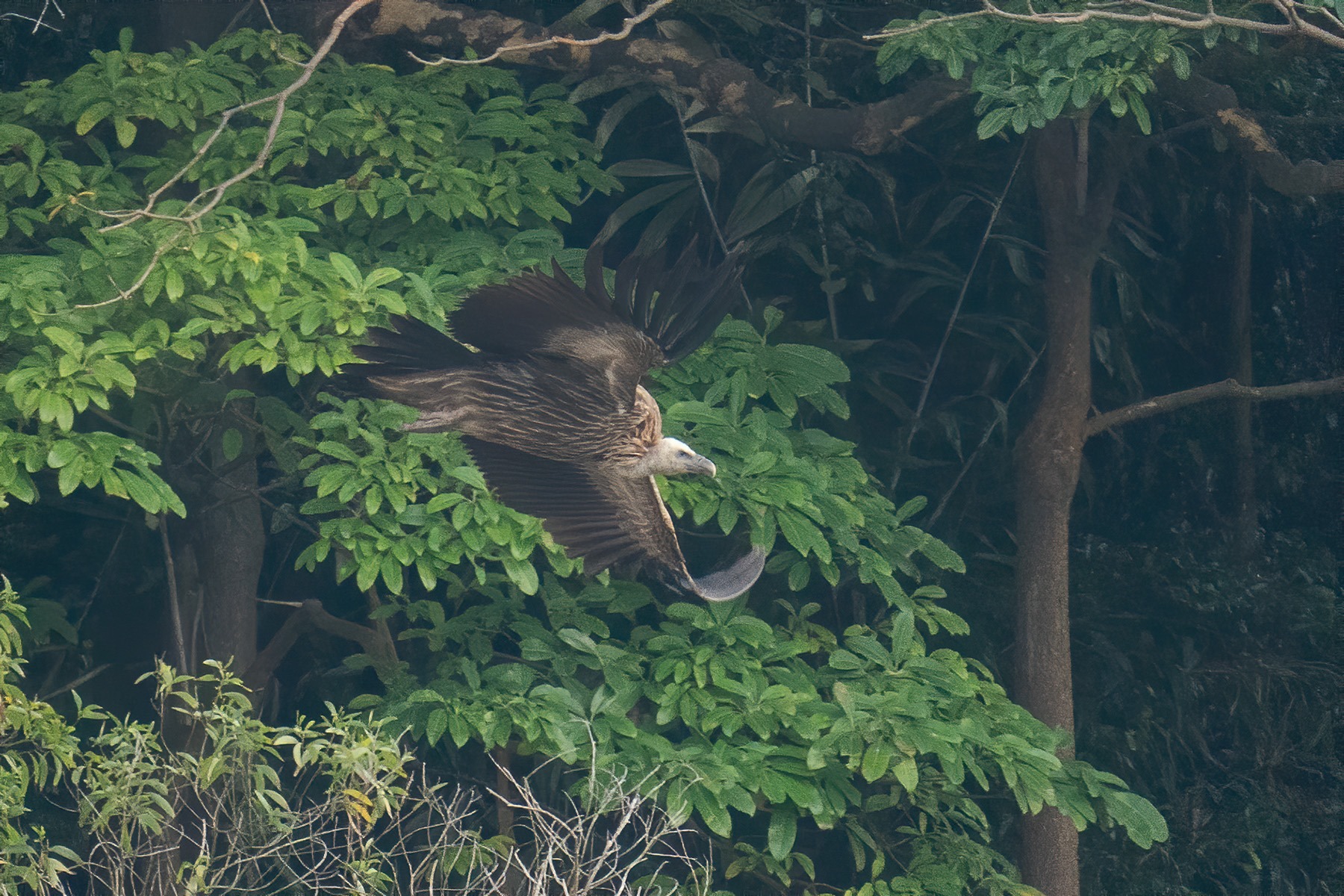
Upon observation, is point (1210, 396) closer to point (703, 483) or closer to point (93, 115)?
point (703, 483)

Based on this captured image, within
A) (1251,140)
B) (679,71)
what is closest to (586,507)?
(679,71)

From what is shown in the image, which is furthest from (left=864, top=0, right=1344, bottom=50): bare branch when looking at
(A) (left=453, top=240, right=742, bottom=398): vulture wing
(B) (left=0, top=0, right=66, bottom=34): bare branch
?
(B) (left=0, top=0, right=66, bottom=34): bare branch

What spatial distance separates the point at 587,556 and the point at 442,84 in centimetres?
156

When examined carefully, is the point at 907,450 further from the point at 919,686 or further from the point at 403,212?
the point at 403,212

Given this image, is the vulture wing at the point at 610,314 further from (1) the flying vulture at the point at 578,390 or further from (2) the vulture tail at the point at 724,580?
(2) the vulture tail at the point at 724,580

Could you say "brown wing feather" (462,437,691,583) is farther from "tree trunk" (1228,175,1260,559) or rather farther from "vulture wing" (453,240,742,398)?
"tree trunk" (1228,175,1260,559)

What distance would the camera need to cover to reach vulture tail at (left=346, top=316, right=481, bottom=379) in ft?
11.5

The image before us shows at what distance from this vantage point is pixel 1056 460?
461 cm

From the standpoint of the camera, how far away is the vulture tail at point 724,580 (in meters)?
3.70

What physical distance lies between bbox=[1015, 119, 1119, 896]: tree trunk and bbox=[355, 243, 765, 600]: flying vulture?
4.01 ft

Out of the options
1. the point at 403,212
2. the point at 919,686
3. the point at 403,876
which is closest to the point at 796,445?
the point at 919,686

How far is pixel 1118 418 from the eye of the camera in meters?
4.61

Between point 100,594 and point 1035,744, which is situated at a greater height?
point 1035,744

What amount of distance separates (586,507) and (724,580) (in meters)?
0.43
